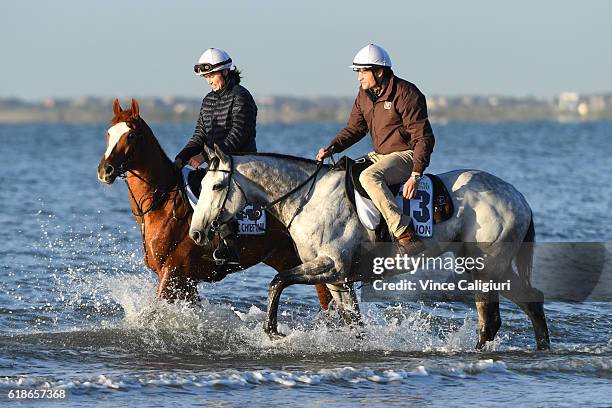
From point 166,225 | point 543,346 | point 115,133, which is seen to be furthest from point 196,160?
point 543,346

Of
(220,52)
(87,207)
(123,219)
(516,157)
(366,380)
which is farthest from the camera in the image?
(516,157)

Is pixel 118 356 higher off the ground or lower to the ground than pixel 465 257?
lower

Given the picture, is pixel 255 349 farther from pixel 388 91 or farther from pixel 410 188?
pixel 388 91

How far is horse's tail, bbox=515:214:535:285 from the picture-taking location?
40.5ft

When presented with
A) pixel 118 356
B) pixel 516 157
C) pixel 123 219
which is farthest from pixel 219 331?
pixel 516 157

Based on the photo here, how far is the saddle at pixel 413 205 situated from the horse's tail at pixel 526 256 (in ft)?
3.12

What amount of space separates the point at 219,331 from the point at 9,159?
2033 inches

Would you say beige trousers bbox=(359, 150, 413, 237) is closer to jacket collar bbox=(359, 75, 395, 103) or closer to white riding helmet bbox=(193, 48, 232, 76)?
jacket collar bbox=(359, 75, 395, 103)

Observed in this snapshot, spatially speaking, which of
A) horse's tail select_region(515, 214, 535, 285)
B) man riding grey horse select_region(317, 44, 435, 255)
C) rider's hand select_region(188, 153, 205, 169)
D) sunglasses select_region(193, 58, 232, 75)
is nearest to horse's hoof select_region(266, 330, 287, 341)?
man riding grey horse select_region(317, 44, 435, 255)

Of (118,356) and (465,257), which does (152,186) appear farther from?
(465,257)

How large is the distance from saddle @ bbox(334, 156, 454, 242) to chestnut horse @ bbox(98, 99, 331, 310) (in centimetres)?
116

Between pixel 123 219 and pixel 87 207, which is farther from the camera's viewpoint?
pixel 87 207

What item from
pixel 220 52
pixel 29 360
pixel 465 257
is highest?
pixel 220 52

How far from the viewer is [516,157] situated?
56031 millimetres
